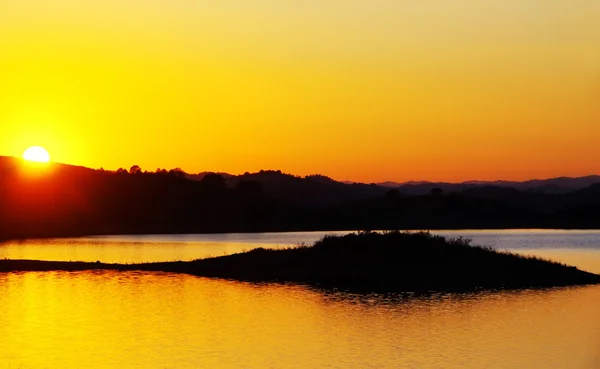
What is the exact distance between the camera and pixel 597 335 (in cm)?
4012

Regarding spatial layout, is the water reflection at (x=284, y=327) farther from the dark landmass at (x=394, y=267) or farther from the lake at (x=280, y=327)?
the dark landmass at (x=394, y=267)

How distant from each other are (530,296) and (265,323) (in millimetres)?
23409

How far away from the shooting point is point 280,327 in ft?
142

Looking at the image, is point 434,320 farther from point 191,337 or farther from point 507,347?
point 191,337

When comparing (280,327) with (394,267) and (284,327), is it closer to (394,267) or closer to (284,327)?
(284,327)

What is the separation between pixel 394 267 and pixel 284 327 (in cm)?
2855

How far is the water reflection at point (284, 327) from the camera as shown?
34.2m

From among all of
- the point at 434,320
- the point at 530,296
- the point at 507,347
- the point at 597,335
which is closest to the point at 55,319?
the point at 434,320

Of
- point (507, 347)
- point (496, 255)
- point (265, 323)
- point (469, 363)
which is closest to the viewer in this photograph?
point (469, 363)

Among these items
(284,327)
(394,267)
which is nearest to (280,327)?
(284,327)

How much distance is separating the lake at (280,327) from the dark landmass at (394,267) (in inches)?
203

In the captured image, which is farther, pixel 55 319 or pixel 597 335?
pixel 55 319

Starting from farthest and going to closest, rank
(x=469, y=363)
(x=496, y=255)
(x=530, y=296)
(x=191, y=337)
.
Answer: (x=496, y=255), (x=530, y=296), (x=191, y=337), (x=469, y=363)

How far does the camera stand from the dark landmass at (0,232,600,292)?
67125 mm
